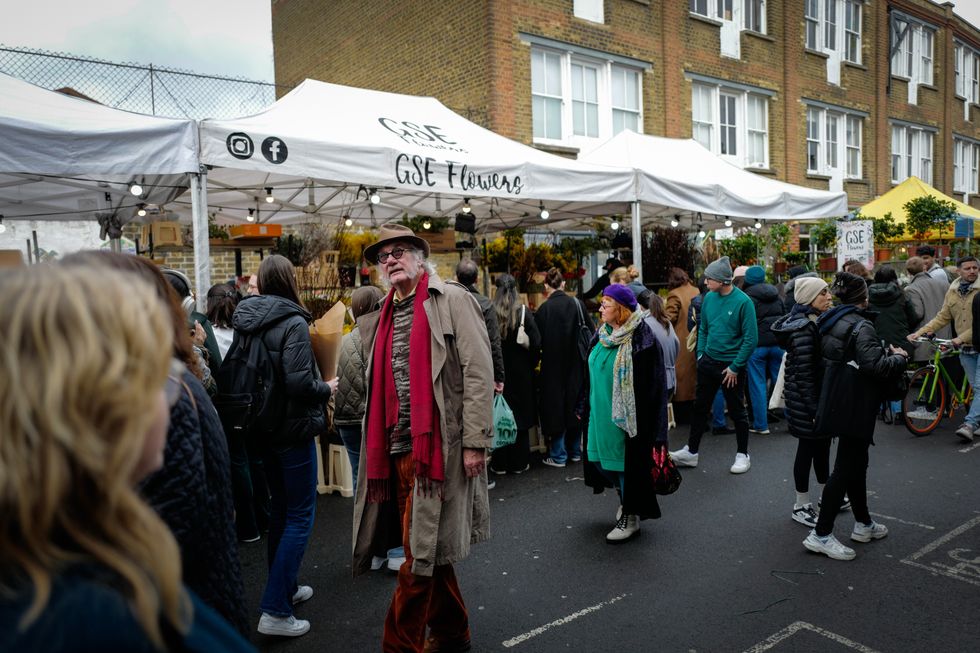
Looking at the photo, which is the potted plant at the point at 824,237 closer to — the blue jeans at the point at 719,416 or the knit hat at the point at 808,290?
the blue jeans at the point at 719,416

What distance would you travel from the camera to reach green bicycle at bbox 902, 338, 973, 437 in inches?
307

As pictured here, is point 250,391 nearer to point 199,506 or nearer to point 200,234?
point 199,506

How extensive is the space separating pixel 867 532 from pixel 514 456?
2.98 meters

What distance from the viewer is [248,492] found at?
4.78m

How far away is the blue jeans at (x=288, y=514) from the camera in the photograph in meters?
3.67

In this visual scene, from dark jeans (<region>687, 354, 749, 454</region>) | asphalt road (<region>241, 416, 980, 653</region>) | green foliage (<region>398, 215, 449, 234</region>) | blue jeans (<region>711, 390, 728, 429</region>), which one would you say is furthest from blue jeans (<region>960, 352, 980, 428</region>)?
green foliage (<region>398, 215, 449, 234</region>)

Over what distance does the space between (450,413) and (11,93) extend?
4.68 meters

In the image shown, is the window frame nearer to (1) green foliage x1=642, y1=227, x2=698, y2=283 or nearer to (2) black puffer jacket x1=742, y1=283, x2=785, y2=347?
(1) green foliage x1=642, y1=227, x2=698, y2=283

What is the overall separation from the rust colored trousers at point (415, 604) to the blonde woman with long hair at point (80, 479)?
237cm

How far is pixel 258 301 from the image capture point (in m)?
3.72

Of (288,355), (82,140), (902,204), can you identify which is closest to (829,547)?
(288,355)

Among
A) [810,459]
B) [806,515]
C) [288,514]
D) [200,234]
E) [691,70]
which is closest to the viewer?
[288,514]

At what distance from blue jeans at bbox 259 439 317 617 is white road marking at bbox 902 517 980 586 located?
3.62 metres

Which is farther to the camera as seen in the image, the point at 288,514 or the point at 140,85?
the point at 140,85
